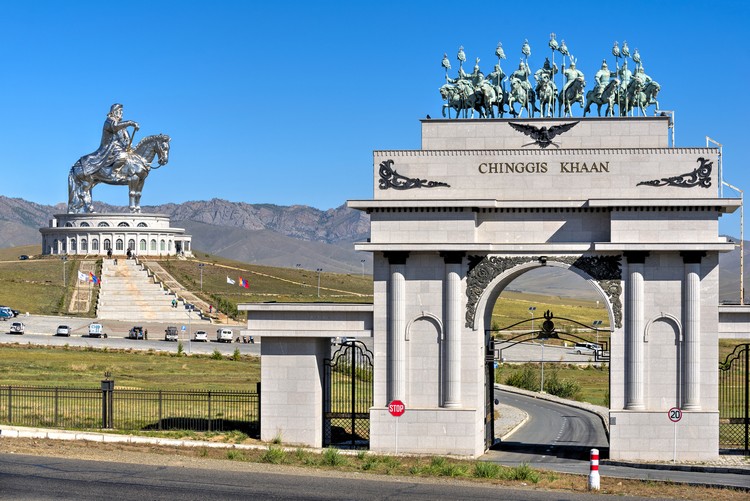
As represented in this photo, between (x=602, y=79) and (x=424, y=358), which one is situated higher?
(x=602, y=79)

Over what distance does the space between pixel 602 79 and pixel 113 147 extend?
394 feet

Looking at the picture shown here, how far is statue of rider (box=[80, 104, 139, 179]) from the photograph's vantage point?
156 m

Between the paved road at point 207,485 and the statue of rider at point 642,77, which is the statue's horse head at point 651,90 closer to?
the statue of rider at point 642,77

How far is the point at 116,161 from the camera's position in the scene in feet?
511

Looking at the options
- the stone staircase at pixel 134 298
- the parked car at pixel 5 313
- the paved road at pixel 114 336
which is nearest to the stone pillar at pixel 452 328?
the paved road at pixel 114 336

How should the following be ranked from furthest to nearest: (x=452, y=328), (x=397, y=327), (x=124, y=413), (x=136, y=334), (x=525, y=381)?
(x=136, y=334) → (x=525, y=381) → (x=124, y=413) → (x=397, y=327) → (x=452, y=328)

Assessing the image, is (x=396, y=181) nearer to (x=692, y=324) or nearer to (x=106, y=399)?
(x=692, y=324)

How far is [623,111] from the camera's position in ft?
145

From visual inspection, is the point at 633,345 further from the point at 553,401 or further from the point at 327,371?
the point at 553,401

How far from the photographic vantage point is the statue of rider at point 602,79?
44156 mm

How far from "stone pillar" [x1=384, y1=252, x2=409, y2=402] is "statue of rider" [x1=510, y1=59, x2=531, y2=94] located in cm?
762

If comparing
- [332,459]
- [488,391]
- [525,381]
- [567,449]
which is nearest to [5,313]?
[525,381]

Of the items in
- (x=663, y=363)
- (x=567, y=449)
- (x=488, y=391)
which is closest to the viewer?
(x=663, y=363)

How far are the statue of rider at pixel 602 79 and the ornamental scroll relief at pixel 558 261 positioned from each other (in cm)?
632
